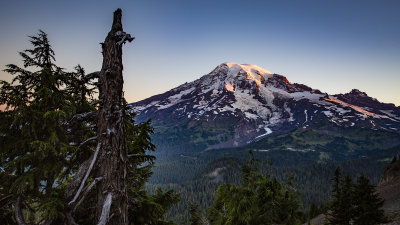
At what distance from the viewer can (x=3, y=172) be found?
5.36 m

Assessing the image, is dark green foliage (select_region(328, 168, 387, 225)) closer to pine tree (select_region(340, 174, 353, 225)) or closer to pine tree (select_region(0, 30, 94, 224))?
pine tree (select_region(340, 174, 353, 225))

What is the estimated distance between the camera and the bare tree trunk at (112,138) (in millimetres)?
3984

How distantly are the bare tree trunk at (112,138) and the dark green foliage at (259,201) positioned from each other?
6.59 m

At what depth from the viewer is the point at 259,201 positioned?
32.6 ft

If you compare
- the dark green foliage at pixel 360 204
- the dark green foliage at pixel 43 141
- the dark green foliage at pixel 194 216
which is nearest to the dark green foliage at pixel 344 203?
the dark green foliage at pixel 360 204

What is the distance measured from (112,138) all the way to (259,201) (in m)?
7.86

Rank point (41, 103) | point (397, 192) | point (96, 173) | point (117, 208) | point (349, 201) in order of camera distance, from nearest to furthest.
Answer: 1. point (117, 208)
2. point (96, 173)
3. point (41, 103)
4. point (349, 201)
5. point (397, 192)

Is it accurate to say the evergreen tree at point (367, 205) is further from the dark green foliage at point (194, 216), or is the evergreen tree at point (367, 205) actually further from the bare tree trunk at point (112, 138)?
the bare tree trunk at point (112, 138)

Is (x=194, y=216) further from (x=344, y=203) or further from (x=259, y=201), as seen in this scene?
(x=259, y=201)

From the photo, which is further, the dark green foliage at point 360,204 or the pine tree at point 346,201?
the pine tree at point 346,201

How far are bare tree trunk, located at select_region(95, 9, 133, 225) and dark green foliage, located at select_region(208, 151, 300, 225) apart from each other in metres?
6.59

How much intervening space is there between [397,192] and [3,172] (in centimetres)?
6574

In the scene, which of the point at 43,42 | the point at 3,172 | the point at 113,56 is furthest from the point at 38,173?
the point at 43,42

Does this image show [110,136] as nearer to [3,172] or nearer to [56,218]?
[56,218]
